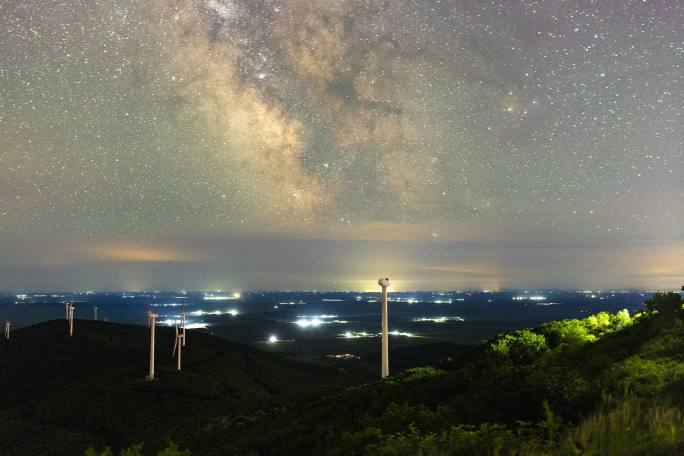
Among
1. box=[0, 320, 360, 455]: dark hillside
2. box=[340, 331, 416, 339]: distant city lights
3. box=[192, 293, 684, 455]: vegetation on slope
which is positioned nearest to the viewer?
box=[192, 293, 684, 455]: vegetation on slope

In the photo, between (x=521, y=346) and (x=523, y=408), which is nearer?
(x=523, y=408)

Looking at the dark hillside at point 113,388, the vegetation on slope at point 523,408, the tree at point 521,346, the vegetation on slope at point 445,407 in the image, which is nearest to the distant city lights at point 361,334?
the dark hillside at point 113,388

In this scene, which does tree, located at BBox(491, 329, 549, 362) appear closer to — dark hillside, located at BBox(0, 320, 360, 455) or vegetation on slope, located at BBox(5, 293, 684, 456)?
vegetation on slope, located at BBox(5, 293, 684, 456)

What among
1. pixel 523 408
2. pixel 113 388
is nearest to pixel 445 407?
pixel 523 408

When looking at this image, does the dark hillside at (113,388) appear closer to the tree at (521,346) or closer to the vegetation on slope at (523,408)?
the vegetation on slope at (523,408)

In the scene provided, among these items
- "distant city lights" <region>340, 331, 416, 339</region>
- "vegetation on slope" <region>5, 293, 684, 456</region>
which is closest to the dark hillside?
"vegetation on slope" <region>5, 293, 684, 456</region>

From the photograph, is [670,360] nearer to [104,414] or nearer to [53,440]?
[53,440]

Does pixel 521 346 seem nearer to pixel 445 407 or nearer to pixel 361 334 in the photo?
pixel 445 407

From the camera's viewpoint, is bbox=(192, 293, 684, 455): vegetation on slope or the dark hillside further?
the dark hillside

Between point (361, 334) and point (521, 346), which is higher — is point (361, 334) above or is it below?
below

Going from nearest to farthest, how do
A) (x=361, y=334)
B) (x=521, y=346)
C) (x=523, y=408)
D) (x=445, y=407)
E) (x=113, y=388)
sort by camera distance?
(x=523, y=408), (x=445, y=407), (x=521, y=346), (x=113, y=388), (x=361, y=334)

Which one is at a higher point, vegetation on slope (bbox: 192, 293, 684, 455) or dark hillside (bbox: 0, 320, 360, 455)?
vegetation on slope (bbox: 192, 293, 684, 455)

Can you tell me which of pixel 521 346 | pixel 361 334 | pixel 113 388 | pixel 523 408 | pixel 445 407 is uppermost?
pixel 523 408

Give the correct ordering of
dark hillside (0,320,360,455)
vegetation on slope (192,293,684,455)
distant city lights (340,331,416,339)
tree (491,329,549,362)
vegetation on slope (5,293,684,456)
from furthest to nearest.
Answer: distant city lights (340,331,416,339) < dark hillside (0,320,360,455) < tree (491,329,549,362) < vegetation on slope (5,293,684,456) < vegetation on slope (192,293,684,455)
